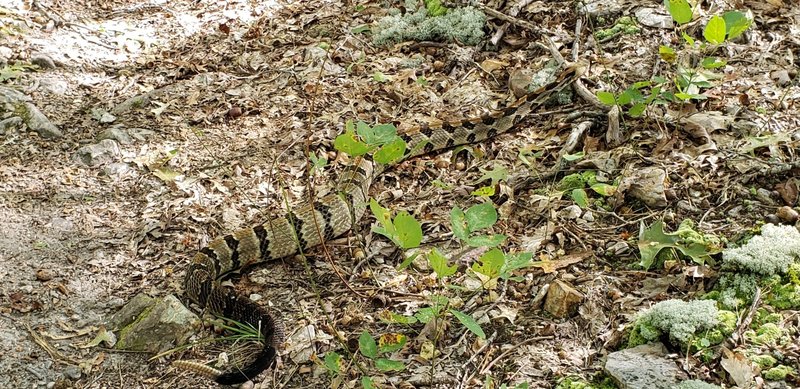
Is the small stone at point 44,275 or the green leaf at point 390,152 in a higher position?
the green leaf at point 390,152

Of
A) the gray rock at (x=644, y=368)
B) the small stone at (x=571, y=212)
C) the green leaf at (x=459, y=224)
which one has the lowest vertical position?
the small stone at (x=571, y=212)

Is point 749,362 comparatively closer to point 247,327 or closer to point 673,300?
point 673,300

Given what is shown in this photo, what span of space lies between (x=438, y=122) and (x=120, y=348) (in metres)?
2.57

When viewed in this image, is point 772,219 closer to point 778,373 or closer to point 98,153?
point 778,373

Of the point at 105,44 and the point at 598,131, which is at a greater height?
the point at 598,131

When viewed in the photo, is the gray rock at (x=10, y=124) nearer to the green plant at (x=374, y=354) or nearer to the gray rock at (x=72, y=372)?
the gray rock at (x=72, y=372)

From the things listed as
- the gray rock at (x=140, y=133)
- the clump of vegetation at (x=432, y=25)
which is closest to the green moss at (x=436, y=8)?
the clump of vegetation at (x=432, y=25)

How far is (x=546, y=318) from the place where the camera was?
127 inches

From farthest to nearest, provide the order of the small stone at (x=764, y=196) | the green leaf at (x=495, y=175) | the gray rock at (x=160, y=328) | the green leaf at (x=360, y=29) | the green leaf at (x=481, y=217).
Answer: the green leaf at (x=360, y=29), the green leaf at (x=495, y=175), the small stone at (x=764, y=196), the gray rock at (x=160, y=328), the green leaf at (x=481, y=217)

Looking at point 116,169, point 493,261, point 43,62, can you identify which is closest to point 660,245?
point 493,261

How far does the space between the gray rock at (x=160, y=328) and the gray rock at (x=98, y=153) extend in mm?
1741

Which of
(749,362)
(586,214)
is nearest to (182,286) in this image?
(586,214)

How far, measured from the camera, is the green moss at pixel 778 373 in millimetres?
2625

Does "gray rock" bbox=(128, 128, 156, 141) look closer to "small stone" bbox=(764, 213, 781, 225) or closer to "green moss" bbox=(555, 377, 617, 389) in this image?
"green moss" bbox=(555, 377, 617, 389)
